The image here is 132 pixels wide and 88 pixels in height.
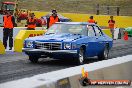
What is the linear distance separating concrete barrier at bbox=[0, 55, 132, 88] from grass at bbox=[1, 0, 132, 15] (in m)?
55.2

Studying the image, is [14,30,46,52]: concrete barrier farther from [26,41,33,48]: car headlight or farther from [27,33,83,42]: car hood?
[26,41,33,48]: car headlight

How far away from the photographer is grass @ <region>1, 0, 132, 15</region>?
215ft

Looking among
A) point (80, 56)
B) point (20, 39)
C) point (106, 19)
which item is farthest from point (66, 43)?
point (106, 19)

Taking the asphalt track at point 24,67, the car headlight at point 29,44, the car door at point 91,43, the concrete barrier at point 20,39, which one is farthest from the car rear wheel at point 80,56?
the concrete barrier at point 20,39

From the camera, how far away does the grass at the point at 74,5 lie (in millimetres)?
65438

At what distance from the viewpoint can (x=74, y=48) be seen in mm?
13672

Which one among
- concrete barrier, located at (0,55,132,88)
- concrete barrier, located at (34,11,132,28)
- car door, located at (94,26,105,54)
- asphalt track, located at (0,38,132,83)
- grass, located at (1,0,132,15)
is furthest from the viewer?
grass, located at (1,0,132,15)

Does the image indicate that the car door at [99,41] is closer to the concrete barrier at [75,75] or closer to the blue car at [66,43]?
the blue car at [66,43]

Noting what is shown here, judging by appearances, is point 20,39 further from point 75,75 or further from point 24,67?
point 75,75

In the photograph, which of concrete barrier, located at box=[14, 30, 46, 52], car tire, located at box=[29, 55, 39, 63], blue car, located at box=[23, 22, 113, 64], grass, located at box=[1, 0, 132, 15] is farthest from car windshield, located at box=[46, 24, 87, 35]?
grass, located at box=[1, 0, 132, 15]

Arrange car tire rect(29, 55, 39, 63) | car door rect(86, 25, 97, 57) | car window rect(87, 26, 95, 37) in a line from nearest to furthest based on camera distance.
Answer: car tire rect(29, 55, 39, 63) → car door rect(86, 25, 97, 57) → car window rect(87, 26, 95, 37)

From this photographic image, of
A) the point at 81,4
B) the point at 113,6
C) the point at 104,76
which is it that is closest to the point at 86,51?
the point at 104,76

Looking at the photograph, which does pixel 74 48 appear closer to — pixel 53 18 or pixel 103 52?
pixel 103 52

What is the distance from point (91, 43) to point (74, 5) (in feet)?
178
